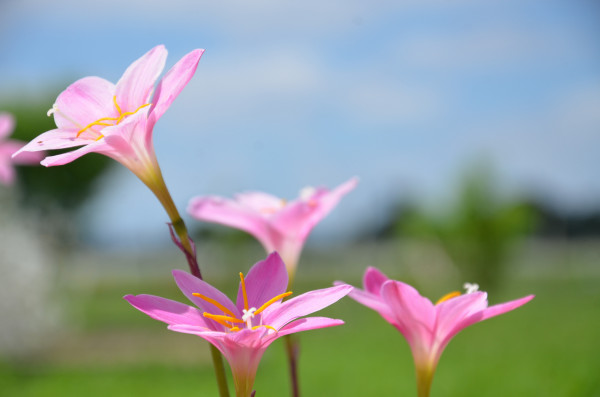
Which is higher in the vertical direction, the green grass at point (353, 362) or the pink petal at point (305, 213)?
the pink petal at point (305, 213)

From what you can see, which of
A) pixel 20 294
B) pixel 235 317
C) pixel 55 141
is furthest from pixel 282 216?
pixel 20 294

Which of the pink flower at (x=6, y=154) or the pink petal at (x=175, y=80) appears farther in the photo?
the pink flower at (x=6, y=154)

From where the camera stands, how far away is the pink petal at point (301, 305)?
87 cm

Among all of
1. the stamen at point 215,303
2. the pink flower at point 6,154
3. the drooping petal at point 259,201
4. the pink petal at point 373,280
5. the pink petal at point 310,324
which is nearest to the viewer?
the pink petal at point 310,324

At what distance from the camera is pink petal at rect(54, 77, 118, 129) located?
1.05 meters

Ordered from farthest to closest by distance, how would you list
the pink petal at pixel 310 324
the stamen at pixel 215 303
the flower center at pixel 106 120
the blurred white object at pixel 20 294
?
the blurred white object at pixel 20 294, the flower center at pixel 106 120, the stamen at pixel 215 303, the pink petal at pixel 310 324

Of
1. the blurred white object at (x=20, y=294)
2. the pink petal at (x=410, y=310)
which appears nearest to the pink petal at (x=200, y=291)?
the pink petal at (x=410, y=310)

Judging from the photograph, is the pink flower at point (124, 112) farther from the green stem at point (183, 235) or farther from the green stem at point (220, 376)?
the green stem at point (220, 376)

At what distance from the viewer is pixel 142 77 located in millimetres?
1034

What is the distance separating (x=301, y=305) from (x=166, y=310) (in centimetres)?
18

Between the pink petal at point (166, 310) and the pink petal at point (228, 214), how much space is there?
0.42 m

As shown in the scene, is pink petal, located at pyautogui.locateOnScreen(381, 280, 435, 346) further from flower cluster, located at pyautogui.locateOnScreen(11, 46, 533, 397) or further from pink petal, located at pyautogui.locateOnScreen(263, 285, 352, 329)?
pink petal, located at pyautogui.locateOnScreen(263, 285, 352, 329)

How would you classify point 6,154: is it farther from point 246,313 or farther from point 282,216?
point 246,313

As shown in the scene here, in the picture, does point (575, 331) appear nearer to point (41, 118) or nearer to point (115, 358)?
point (115, 358)
